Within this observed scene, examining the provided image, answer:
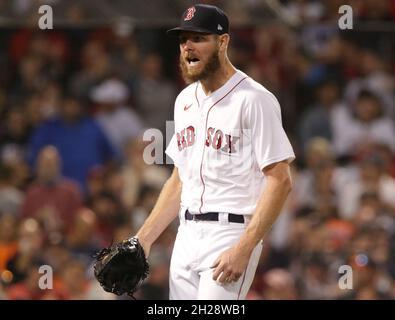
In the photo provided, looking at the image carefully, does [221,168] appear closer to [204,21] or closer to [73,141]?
[204,21]

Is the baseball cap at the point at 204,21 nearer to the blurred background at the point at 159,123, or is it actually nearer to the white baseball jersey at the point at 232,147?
the white baseball jersey at the point at 232,147

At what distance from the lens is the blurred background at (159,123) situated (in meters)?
8.91

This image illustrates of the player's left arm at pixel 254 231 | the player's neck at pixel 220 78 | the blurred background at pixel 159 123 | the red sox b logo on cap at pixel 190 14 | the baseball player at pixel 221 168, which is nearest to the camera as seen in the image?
the player's left arm at pixel 254 231

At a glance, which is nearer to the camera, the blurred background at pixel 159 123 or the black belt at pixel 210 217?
the black belt at pixel 210 217

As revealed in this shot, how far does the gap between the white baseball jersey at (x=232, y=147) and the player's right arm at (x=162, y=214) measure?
98 mm

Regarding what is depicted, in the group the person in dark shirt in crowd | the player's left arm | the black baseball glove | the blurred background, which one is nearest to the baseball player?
the player's left arm

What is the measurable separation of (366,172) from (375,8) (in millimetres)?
1811

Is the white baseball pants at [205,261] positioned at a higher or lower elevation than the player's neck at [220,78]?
lower

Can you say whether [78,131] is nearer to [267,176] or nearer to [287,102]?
[287,102]

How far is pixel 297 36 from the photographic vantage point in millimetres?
10438

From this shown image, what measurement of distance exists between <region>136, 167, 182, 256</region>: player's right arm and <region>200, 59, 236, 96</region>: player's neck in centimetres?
46

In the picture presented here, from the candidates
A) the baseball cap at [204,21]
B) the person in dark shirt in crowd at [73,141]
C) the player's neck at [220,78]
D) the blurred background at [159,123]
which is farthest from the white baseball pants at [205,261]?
the person in dark shirt in crowd at [73,141]

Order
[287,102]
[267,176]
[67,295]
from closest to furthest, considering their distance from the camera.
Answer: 1. [267,176]
2. [67,295]
3. [287,102]

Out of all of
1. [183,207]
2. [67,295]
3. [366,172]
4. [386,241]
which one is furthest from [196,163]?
[366,172]
